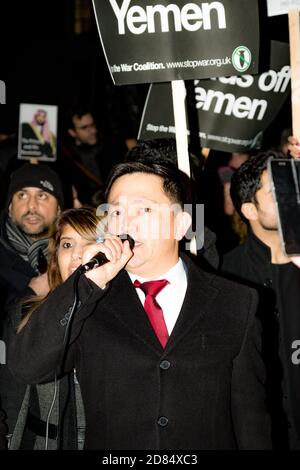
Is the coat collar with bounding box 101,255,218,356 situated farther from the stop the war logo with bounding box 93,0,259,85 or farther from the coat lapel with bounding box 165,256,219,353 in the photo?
the stop the war logo with bounding box 93,0,259,85

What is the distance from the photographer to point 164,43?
156 inches

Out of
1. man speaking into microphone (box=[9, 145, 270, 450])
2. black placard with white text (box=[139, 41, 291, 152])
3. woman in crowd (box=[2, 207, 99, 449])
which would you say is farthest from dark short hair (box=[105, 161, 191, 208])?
black placard with white text (box=[139, 41, 291, 152])

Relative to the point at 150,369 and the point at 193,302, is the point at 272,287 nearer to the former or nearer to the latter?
the point at 193,302

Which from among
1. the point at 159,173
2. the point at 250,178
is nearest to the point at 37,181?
the point at 250,178

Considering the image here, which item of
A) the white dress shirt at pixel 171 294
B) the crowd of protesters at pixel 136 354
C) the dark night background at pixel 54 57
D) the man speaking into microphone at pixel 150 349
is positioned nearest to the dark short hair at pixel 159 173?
the crowd of protesters at pixel 136 354

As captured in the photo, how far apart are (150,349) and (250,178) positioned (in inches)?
73.1

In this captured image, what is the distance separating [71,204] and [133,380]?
3681mm

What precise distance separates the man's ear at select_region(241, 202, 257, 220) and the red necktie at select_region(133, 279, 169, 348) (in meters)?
1.45

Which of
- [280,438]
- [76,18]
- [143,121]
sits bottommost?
[280,438]

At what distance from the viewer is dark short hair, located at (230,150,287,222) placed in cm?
430

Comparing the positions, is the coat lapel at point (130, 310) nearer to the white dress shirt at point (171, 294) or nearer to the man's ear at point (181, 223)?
the white dress shirt at point (171, 294)
